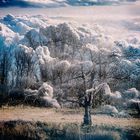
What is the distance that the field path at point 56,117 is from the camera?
6043mm

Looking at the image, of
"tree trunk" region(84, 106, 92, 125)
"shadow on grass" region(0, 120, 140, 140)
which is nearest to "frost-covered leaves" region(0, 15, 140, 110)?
"tree trunk" region(84, 106, 92, 125)

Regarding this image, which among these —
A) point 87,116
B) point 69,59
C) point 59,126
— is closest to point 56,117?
point 59,126

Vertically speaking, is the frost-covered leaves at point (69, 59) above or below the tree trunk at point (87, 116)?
above

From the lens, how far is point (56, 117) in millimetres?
6031

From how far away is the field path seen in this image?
19.8 ft

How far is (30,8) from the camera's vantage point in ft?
20.8

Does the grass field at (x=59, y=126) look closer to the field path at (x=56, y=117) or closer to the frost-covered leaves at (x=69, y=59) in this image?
the field path at (x=56, y=117)

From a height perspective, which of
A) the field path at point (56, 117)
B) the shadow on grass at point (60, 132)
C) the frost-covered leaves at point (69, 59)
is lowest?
the shadow on grass at point (60, 132)

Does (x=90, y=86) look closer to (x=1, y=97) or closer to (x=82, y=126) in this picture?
(x=82, y=126)

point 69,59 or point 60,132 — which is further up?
point 69,59

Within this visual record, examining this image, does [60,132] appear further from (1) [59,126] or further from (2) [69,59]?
(2) [69,59]

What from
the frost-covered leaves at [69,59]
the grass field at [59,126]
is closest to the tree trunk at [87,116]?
the grass field at [59,126]

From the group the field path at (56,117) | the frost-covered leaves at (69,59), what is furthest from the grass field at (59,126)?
the frost-covered leaves at (69,59)

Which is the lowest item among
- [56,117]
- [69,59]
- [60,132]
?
[60,132]
